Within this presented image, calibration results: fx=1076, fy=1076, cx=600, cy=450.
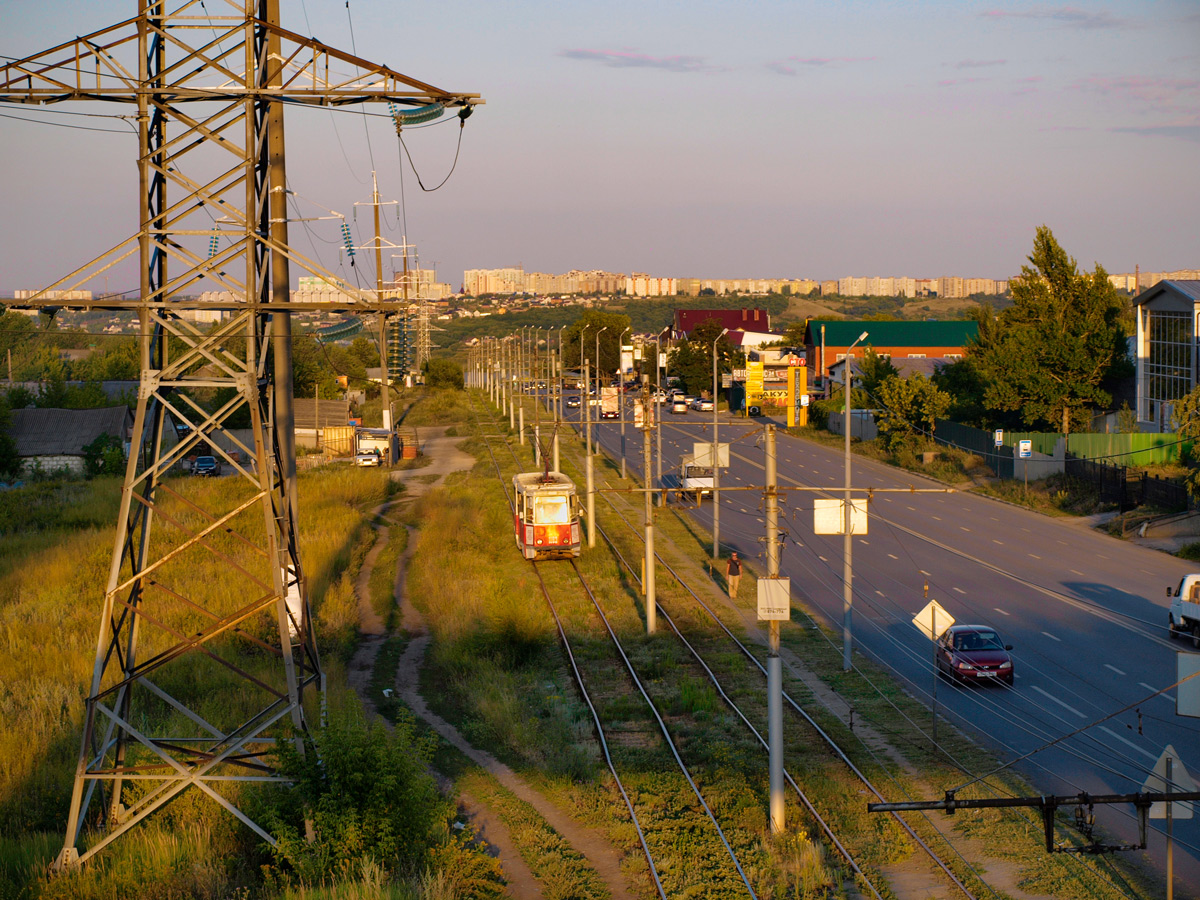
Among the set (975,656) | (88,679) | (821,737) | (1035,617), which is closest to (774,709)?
(821,737)

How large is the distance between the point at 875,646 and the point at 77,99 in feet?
64.8

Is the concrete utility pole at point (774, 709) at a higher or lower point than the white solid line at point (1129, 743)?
higher

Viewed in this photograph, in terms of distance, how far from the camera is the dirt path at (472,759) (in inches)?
526

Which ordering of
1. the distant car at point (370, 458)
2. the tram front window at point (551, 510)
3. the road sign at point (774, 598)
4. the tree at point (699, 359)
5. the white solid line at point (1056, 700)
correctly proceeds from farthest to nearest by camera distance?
1. the tree at point (699, 359)
2. the distant car at point (370, 458)
3. the tram front window at point (551, 510)
4. the white solid line at point (1056, 700)
5. the road sign at point (774, 598)

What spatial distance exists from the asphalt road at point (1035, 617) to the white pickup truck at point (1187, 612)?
12.7 inches

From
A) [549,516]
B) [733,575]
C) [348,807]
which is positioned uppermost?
[549,516]

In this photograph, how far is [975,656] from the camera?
21.6 meters

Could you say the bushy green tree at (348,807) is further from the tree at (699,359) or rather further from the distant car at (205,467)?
the tree at (699,359)

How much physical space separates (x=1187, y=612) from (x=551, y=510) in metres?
17.3

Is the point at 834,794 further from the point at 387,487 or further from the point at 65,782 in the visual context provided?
the point at 387,487

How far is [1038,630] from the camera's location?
25.7m

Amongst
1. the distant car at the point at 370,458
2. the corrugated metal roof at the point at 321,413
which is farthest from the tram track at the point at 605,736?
the corrugated metal roof at the point at 321,413

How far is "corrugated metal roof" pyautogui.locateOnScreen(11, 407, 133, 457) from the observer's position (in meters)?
63.0

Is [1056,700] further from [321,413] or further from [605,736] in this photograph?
[321,413]
